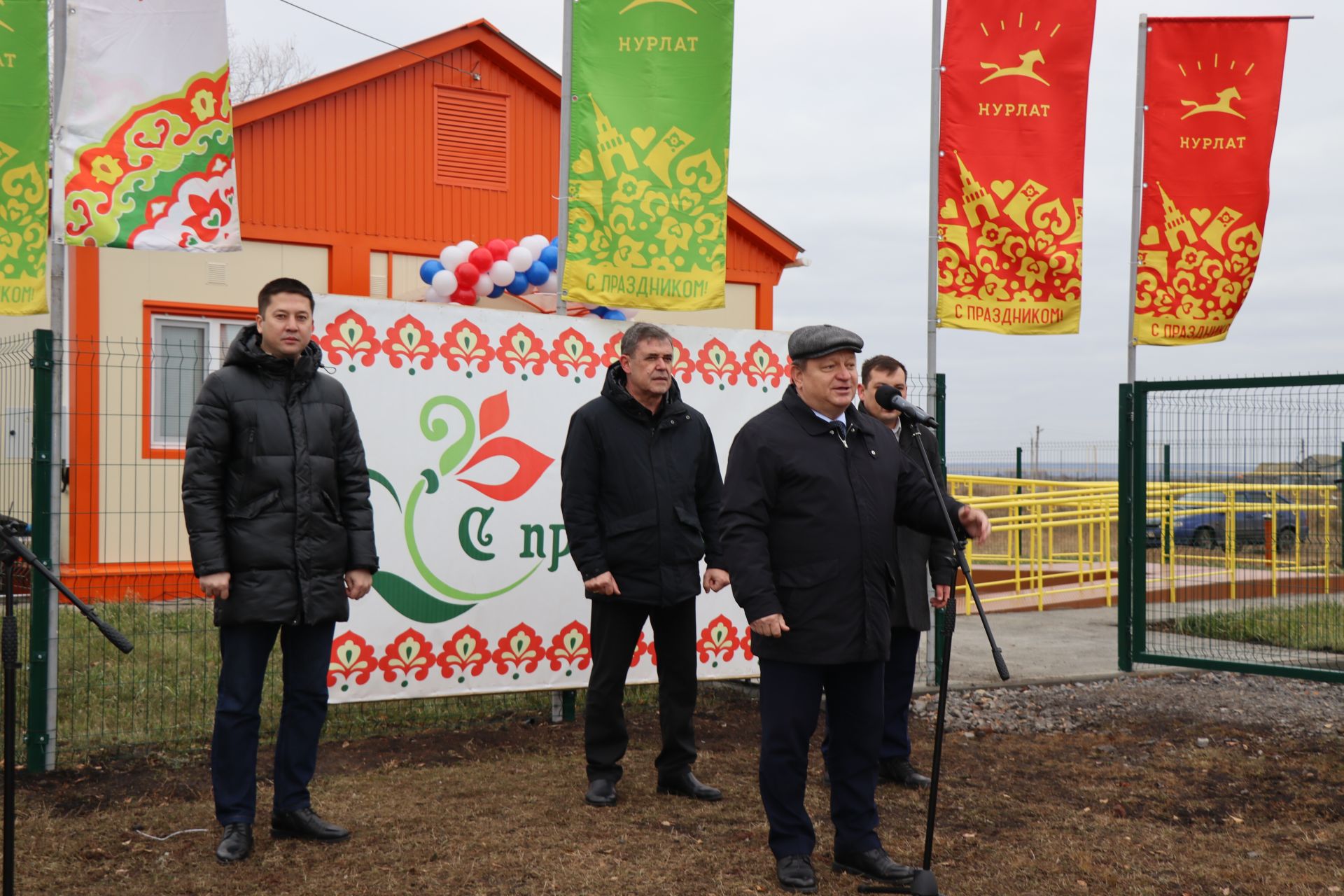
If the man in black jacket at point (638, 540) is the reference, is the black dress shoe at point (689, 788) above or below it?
below

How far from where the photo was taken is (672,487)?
18.9ft

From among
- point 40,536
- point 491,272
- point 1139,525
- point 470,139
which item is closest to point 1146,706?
point 1139,525

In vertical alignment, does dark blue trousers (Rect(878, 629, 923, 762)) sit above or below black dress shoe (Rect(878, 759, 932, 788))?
above

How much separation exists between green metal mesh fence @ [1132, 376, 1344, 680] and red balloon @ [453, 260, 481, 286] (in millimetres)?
7258

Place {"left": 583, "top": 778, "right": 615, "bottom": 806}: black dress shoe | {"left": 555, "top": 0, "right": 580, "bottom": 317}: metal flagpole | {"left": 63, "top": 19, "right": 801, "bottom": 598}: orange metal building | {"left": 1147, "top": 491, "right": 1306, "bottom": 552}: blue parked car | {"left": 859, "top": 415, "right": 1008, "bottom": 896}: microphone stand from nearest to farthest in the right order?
1. {"left": 859, "top": 415, "right": 1008, "bottom": 896}: microphone stand
2. {"left": 583, "top": 778, "right": 615, "bottom": 806}: black dress shoe
3. {"left": 555, "top": 0, "right": 580, "bottom": 317}: metal flagpole
4. {"left": 1147, "top": 491, "right": 1306, "bottom": 552}: blue parked car
5. {"left": 63, "top": 19, "right": 801, "bottom": 598}: orange metal building

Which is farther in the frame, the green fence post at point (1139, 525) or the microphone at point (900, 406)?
the green fence post at point (1139, 525)

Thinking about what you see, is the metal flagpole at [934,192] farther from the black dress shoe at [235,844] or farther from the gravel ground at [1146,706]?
the black dress shoe at [235,844]

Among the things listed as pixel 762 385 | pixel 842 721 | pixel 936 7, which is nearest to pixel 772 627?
pixel 842 721

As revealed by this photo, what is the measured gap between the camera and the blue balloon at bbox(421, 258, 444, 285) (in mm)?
13719

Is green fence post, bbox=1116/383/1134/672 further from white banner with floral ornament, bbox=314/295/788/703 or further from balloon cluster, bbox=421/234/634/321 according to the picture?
balloon cluster, bbox=421/234/634/321

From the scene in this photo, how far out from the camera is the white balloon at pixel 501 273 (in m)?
13.4

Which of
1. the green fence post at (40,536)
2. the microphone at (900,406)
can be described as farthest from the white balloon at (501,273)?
the microphone at (900,406)

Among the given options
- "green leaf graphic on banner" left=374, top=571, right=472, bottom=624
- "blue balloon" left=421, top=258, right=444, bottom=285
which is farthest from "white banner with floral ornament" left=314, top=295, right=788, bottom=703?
"blue balloon" left=421, top=258, right=444, bottom=285

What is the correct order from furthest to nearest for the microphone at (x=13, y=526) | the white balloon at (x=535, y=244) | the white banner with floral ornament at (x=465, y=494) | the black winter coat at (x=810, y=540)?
1. the white balloon at (x=535, y=244)
2. the white banner with floral ornament at (x=465, y=494)
3. the black winter coat at (x=810, y=540)
4. the microphone at (x=13, y=526)
